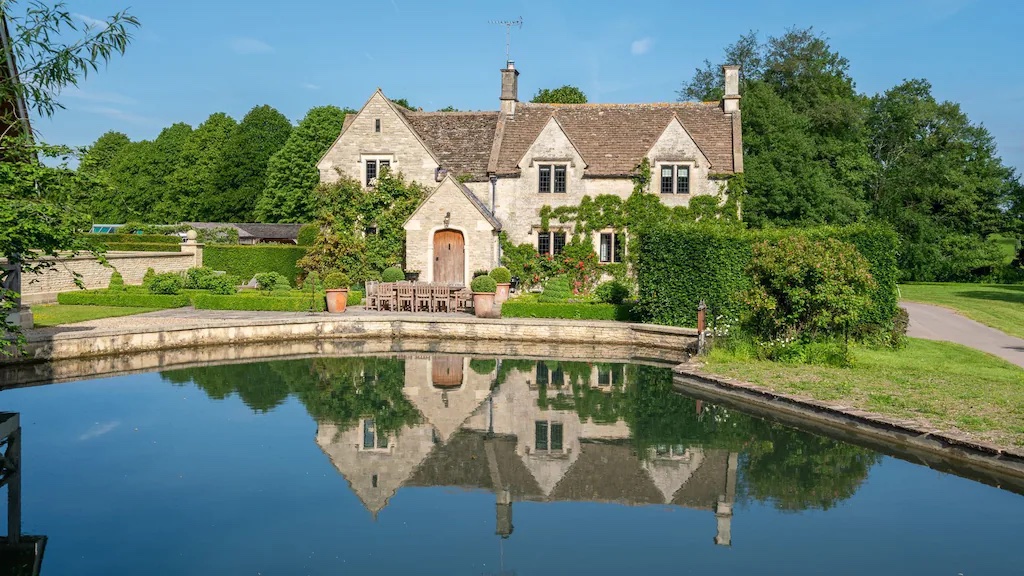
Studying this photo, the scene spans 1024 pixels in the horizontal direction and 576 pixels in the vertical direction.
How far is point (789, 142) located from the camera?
40.2 m

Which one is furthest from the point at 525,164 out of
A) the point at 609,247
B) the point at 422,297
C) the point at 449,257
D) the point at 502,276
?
the point at 422,297

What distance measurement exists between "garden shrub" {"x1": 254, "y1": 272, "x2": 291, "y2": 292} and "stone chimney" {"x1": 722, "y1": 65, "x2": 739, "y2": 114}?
2101 centimetres

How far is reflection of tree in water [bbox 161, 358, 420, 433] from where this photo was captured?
56.4ft

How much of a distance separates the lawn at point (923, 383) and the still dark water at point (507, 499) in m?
1.59

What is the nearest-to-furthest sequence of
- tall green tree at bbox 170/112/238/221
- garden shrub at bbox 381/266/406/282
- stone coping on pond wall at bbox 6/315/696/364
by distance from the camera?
stone coping on pond wall at bbox 6/315/696/364 < garden shrub at bbox 381/266/406/282 < tall green tree at bbox 170/112/238/221

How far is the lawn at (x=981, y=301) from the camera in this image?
2953cm

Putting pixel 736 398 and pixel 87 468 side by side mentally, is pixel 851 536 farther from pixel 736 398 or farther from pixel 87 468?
pixel 87 468

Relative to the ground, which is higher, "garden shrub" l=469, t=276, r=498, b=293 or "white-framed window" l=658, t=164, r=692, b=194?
"white-framed window" l=658, t=164, r=692, b=194

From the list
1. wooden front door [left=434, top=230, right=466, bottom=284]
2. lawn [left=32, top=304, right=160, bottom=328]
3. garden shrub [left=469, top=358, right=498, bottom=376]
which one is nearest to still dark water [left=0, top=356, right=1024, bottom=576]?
garden shrub [left=469, top=358, right=498, bottom=376]

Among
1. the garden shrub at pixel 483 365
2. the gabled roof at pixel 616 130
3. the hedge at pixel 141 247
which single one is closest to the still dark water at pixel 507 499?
the garden shrub at pixel 483 365

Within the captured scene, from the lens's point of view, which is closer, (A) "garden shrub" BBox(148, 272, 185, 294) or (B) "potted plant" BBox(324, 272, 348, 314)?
(B) "potted plant" BBox(324, 272, 348, 314)

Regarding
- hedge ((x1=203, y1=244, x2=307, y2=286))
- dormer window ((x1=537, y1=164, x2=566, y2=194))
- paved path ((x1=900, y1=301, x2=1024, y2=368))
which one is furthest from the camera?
hedge ((x1=203, y1=244, x2=307, y2=286))

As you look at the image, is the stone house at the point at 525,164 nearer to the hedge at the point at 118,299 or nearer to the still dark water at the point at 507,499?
the hedge at the point at 118,299

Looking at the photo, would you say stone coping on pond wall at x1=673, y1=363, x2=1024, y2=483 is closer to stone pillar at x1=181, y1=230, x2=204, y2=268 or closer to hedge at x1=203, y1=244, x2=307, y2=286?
hedge at x1=203, y1=244, x2=307, y2=286
